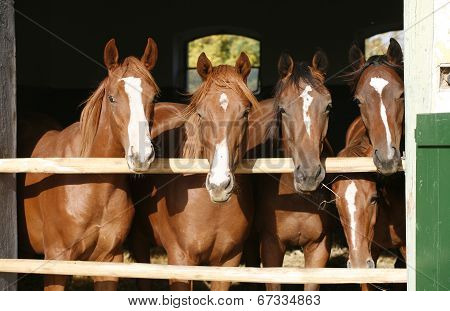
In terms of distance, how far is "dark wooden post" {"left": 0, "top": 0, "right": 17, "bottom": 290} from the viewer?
4199 millimetres

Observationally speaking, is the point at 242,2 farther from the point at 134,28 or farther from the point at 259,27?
the point at 134,28

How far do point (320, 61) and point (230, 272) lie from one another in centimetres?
169

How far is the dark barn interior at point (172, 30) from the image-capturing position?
1016 centimetres

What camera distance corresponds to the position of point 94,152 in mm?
4535

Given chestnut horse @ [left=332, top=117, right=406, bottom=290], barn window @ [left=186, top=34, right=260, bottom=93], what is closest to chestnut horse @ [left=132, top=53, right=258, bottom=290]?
chestnut horse @ [left=332, top=117, right=406, bottom=290]

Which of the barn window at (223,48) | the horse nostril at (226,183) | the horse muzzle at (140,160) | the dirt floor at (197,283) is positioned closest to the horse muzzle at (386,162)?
the horse nostril at (226,183)

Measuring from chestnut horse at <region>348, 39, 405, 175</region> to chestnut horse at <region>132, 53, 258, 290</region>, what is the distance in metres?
0.78

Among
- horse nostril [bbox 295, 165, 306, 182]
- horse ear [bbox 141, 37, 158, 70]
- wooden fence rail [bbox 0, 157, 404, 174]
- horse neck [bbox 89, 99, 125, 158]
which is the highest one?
horse ear [bbox 141, 37, 158, 70]

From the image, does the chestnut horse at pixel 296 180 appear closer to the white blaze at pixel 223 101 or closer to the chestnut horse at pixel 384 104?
the chestnut horse at pixel 384 104

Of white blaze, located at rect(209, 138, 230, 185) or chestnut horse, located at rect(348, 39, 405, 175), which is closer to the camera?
white blaze, located at rect(209, 138, 230, 185)

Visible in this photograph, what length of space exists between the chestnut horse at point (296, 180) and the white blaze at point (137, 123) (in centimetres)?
93

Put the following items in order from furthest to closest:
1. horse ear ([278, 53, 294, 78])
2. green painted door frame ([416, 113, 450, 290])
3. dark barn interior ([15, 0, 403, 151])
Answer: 1. dark barn interior ([15, 0, 403, 151])
2. horse ear ([278, 53, 294, 78])
3. green painted door frame ([416, 113, 450, 290])

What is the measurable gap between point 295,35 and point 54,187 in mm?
6803

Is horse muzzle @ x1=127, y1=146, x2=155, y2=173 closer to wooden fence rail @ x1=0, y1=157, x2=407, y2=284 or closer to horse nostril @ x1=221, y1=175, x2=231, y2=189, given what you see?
wooden fence rail @ x1=0, y1=157, x2=407, y2=284
